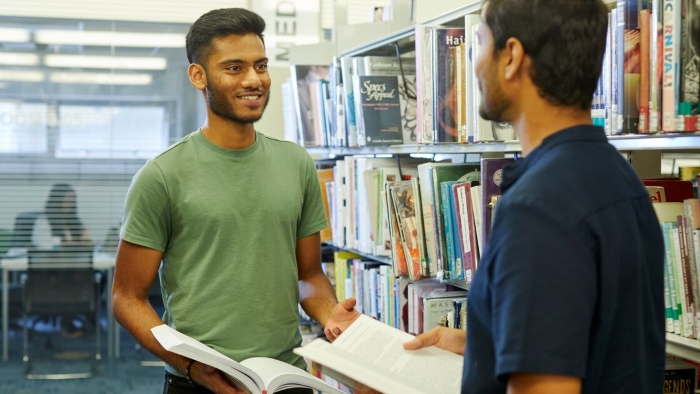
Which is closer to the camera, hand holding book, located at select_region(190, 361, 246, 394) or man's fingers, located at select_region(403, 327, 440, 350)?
man's fingers, located at select_region(403, 327, 440, 350)

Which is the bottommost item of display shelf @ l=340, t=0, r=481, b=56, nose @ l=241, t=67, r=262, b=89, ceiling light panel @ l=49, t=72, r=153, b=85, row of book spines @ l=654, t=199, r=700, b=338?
row of book spines @ l=654, t=199, r=700, b=338

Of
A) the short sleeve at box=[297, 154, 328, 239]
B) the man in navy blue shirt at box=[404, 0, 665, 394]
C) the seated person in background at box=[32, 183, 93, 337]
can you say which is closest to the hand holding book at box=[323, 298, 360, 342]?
the short sleeve at box=[297, 154, 328, 239]

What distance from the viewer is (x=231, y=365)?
5.57ft

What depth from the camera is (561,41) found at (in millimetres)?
1070

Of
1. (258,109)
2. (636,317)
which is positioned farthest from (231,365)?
(636,317)

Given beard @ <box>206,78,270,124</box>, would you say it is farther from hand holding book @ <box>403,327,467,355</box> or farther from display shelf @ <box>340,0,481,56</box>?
hand holding book @ <box>403,327,467,355</box>

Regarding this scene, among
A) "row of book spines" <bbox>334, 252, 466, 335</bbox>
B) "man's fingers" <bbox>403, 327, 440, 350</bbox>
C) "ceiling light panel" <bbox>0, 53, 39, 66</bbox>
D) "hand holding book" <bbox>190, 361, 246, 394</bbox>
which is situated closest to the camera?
"man's fingers" <bbox>403, 327, 440, 350</bbox>

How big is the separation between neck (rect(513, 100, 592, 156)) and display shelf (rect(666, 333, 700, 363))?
67 centimetres

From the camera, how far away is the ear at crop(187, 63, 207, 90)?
2117 millimetres

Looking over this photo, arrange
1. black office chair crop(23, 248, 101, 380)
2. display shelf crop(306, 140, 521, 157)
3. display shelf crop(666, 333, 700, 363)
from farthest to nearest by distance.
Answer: black office chair crop(23, 248, 101, 380) → display shelf crop(306, 140, 521, 157) → display shelf crop(666, 333, 700, 363)

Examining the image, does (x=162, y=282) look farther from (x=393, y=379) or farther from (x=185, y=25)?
(x=185, y=25)

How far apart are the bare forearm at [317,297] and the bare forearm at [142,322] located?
1.31 ft

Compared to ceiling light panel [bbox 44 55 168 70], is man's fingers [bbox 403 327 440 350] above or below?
below

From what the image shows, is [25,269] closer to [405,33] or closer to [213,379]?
[405,33]
